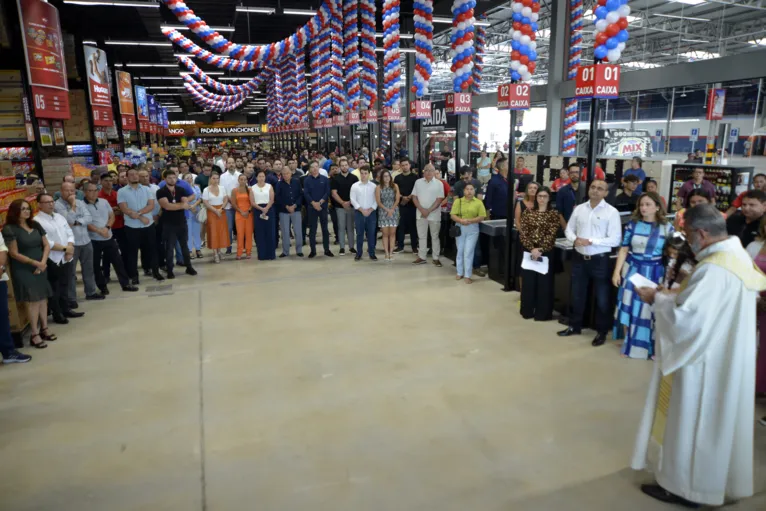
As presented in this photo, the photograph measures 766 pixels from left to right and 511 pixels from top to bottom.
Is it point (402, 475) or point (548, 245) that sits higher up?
point (548, 245)

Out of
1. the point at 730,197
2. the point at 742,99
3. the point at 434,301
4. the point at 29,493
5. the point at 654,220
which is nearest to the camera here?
the point at 29,493

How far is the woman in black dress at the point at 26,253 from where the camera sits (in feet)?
15.3

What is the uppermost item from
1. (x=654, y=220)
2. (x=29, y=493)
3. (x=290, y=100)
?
(x=290, y=100)

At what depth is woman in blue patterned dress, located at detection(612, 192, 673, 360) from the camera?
4227mm

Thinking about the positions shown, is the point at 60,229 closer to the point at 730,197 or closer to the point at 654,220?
the point at 654,220

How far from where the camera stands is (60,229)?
5320mm

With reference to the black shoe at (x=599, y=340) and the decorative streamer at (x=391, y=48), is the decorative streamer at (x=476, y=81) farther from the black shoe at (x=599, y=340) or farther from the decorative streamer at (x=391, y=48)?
the black shoe at (x=599, y=340)

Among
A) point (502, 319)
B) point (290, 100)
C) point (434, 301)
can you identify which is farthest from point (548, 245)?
point (290, 100)

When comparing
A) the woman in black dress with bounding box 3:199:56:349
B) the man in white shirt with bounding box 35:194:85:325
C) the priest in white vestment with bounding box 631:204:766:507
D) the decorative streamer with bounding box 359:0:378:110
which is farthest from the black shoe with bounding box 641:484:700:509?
the decorative streamer with bounding box 359:0:378:110

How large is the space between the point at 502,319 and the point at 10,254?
4.73 meters

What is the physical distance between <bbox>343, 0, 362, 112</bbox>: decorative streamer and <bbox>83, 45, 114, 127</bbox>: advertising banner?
609 cm

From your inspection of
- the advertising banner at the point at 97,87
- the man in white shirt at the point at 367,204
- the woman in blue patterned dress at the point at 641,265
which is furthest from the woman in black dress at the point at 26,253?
the advertising banner at the point at 97,87

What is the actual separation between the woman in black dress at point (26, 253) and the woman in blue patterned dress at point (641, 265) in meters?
5.20

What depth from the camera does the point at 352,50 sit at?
511 inches
